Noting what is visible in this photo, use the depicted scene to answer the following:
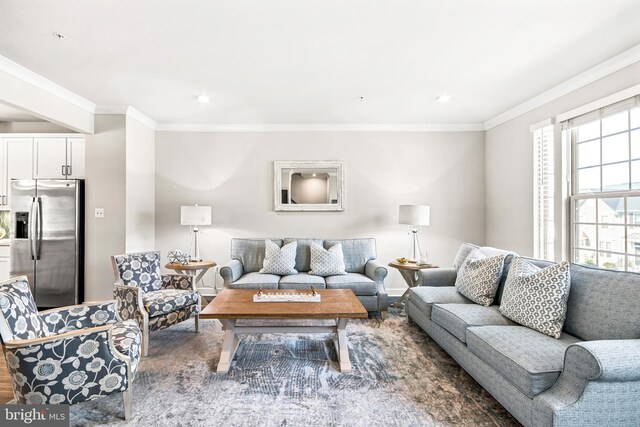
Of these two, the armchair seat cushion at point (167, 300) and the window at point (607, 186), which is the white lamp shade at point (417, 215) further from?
the armchair seat cushion at point (167, 300)

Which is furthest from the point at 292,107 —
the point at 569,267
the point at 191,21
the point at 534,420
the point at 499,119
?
the point at 534,420

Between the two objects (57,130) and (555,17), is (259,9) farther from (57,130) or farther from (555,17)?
(57,130)

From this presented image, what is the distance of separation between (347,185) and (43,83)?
366cm

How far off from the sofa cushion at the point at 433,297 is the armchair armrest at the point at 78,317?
2.55 meters

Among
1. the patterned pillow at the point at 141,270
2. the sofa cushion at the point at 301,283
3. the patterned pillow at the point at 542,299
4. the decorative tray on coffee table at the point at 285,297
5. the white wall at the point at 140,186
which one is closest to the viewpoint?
the patterned pillow at the point at 542,299

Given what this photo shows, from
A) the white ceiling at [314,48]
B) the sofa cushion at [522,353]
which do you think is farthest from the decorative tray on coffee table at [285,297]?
the white ceiling at [314,48]

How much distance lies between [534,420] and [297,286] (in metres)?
2.50

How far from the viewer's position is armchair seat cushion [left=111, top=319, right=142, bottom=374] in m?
1.95

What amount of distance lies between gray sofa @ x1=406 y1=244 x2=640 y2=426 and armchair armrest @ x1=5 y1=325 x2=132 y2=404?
222cm

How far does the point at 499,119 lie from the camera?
4.37 metres

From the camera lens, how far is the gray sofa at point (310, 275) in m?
3.66

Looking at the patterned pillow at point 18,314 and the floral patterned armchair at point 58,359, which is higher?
the patterned pillow at point 18,314

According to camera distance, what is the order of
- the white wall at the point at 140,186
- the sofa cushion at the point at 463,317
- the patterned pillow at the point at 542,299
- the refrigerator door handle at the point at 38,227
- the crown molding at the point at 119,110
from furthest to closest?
1. the white wall at the point at 140,186
2. the crown molding at the point at 119,110
3. the refrigerator door handle at the point at 38,227
4. the sofa cushion at the point at 463,317
5. the patterned pillow at the point at 542,299

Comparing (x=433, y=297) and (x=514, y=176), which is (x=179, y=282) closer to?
(x=433, y=297)
